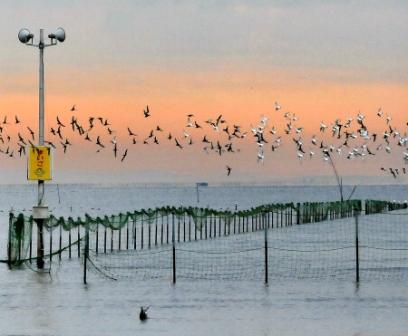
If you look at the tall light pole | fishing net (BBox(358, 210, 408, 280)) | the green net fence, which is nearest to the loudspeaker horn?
the tall light pole

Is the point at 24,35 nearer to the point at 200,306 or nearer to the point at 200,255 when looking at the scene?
the point at 200,306

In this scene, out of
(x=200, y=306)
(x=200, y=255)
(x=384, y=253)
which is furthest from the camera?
(x=384, y=253)

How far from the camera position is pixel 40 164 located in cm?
3681

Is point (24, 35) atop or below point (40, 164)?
atop

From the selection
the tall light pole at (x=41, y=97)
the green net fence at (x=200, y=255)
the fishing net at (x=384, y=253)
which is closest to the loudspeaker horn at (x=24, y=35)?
the tall light pole at (x=41, y=97)

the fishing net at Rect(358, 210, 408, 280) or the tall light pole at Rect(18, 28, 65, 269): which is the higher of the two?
the tall light pole at Rect(18, 28, 65, 269)

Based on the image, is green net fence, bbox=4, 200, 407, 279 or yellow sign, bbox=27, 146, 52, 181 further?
green net fence, bbox=4, 200, 407, 279

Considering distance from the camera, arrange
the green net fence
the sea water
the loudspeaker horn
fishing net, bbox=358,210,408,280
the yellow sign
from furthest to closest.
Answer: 1. fishing net, bbox=358,210,408,280
2. the green net fence
3. the yellow sign
4. the loudspeaker horn
5. the sea water

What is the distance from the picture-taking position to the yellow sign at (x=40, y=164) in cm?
3675

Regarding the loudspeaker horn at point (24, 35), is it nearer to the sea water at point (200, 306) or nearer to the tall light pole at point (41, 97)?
the tall light pole at point (41, 97)

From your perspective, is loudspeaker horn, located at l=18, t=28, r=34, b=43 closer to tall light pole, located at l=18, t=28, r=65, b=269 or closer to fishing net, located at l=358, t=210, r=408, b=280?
tall light pole, located at l=18, t=28, r=65, b=269

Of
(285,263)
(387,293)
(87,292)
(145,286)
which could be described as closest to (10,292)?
(87,292)

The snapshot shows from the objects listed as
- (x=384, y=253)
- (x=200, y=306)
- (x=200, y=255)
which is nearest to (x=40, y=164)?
(x=200, y=306)

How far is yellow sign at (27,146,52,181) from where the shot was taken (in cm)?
3675
